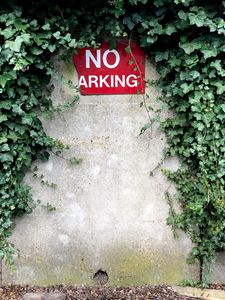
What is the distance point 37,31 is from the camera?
3432 mm

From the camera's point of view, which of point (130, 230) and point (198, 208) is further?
point (130, 230)

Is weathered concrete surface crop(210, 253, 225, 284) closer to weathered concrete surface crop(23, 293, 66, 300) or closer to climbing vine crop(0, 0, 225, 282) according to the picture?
climbing vine crop(0, 0, 225, 282)

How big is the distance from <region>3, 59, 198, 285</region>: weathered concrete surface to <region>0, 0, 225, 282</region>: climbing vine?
0.48 feet

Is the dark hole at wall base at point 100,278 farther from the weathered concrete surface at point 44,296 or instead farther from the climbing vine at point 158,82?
the climbing vine at point 158,82

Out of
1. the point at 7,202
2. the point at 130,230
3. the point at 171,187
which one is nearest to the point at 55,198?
the point at 7,202

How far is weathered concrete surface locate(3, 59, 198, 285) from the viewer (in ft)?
12.3

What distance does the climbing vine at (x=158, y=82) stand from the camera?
3.39 meters

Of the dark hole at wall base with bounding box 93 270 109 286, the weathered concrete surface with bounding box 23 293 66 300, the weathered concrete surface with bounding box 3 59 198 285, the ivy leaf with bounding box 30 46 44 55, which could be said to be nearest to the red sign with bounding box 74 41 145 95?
the weathered concrete surface with bounding box 3 59 198 285

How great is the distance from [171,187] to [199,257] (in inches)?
24.8

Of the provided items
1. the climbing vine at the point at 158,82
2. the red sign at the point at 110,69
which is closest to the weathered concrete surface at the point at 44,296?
the climbing vine at the point at 158,82

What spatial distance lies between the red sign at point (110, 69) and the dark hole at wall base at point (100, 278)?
1502mm

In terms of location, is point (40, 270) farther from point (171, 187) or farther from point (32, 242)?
point (171, 187)

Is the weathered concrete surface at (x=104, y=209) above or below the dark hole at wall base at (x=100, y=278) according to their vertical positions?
above

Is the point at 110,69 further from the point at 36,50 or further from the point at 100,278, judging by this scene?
the point at 100,278
